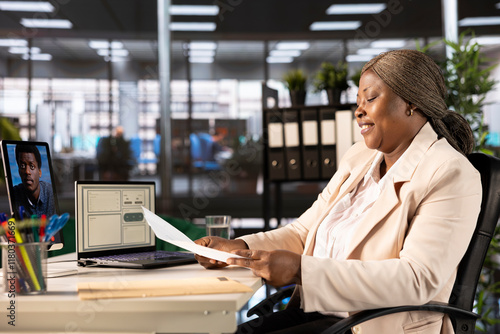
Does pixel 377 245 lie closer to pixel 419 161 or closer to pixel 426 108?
pixel 419 161

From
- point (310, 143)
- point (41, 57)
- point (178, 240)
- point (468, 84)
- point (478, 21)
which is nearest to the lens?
point (178, 240)

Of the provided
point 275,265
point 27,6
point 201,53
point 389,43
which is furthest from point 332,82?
point 27,6

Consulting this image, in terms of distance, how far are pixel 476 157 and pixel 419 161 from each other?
0.21 metres

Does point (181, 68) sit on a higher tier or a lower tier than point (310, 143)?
higher

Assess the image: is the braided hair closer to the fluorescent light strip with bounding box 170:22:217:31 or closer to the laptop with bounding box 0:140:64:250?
the laptop with bounding box 0:140:64:250

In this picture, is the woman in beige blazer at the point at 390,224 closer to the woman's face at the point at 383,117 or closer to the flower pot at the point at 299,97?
the woman's face at the point at 383,117

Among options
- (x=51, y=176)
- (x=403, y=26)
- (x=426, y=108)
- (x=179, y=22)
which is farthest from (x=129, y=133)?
(x=426, y=108)

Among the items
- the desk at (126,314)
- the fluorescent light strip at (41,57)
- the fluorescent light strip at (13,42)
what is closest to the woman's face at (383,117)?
the desk at (126,314)

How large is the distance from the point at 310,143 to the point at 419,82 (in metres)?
2.45

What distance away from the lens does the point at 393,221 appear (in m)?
1.52

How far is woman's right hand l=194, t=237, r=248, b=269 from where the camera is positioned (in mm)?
1623

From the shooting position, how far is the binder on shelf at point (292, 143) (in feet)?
13.4

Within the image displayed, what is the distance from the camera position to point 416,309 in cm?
140

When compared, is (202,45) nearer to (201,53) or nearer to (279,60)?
(201,53)
